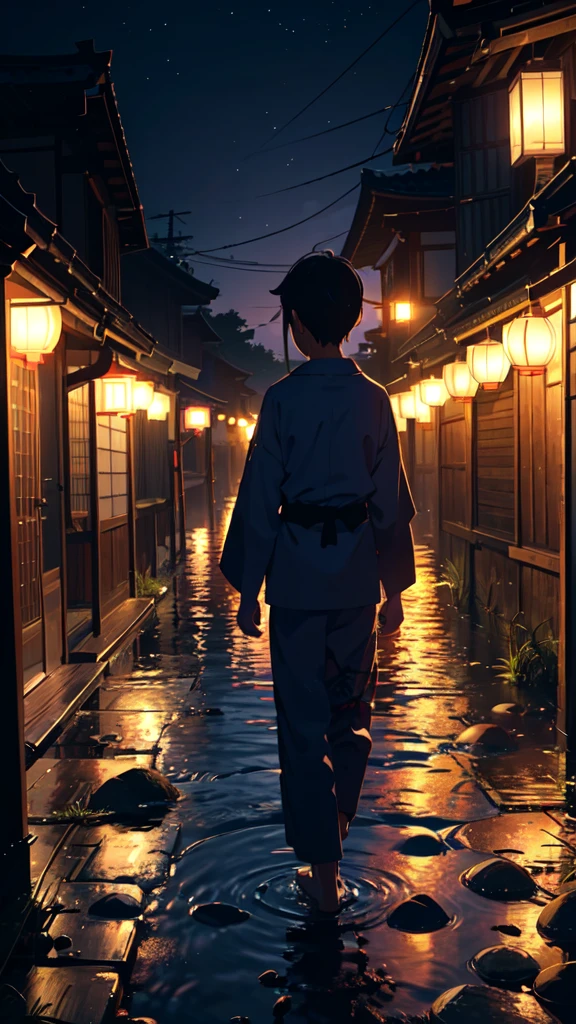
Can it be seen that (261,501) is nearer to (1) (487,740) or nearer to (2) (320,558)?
(2) (320,558)

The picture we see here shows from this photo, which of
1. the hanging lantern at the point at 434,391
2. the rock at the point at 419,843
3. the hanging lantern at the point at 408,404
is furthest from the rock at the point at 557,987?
the hanging lantern at the point at 408,404

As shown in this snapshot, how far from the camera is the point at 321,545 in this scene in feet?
13.8

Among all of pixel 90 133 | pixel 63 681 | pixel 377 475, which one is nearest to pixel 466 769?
pixel 377 475

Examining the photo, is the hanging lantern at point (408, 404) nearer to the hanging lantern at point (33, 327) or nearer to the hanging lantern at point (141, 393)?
the hanging lantern at point (141, 393)

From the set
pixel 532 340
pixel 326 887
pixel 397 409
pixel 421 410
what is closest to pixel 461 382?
pixel 532 340

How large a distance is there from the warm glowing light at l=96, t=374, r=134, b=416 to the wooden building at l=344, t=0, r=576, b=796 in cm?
397

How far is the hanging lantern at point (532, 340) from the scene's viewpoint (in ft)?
26.4

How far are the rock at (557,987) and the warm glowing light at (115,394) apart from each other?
9975 millimetres

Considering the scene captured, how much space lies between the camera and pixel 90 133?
11.9m

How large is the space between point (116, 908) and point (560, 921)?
5.79 ft

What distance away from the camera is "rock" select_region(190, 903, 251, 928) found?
4004mm

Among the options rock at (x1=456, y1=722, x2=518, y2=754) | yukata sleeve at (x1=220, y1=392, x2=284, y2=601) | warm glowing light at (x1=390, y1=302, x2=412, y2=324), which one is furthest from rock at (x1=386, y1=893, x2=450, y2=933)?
warm glowing light at (x1=390, y1=302, x2=412, y2=324)

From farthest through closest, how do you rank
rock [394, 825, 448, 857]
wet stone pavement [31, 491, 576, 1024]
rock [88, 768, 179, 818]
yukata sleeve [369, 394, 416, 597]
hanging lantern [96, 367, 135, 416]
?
hanging lantern [96, 367, 135, 416] → rock [88, 768, 179, 818] → rock [394, 825, 448, 857] → yukata sleeve [369, 394, 416, 597] → wet stone pavement [31, 491, 576, 1024]

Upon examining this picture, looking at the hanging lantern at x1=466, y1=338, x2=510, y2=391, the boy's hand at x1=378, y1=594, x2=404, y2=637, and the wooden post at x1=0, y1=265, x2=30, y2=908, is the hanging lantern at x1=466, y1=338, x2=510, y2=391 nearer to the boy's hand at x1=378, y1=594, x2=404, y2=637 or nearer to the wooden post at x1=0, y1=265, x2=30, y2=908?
the boy's hand at x1=378, y1=594, x2=404, y2=637
